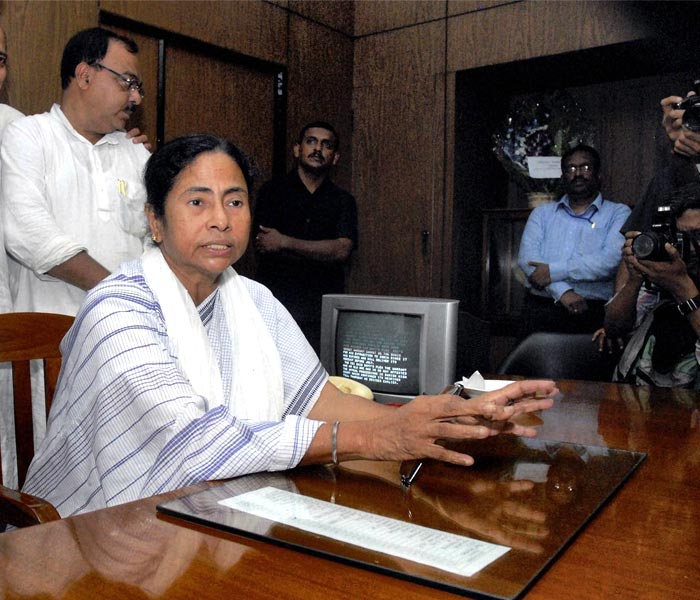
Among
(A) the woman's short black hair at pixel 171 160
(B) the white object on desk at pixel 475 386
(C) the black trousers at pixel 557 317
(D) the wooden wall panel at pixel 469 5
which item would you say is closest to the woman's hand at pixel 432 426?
(B) the white object on desk at pixel 475 386

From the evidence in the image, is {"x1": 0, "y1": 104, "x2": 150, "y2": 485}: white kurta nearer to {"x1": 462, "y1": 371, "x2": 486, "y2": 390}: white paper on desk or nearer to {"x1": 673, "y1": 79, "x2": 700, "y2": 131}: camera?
{"x1": 462, "y1": 371, "x2": 486, "y2": 390}: white paper on desk

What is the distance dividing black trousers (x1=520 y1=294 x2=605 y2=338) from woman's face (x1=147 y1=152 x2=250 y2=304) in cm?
217

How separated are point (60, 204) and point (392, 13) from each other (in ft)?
8.67

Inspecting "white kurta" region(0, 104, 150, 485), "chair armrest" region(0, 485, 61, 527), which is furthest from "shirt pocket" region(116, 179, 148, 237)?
"chair armrest" region(0, 485, 61, 527)

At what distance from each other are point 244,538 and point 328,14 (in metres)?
3.85

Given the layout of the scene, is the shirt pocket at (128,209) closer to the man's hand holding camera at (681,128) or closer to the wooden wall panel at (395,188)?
the man's hand holding camera at (681,128)

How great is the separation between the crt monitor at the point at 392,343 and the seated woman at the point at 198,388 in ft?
1.44

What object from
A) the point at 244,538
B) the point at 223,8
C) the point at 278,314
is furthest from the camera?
the point at 223,8

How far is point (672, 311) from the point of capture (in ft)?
6.70

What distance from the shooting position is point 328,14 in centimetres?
411

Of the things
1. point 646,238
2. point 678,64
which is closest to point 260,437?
point 646,238

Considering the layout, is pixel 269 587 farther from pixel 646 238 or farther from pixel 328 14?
pixel 328 14

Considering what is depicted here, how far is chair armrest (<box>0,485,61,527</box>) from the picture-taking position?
97 cm

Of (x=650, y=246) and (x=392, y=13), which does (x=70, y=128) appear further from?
(x=392, y=13)
